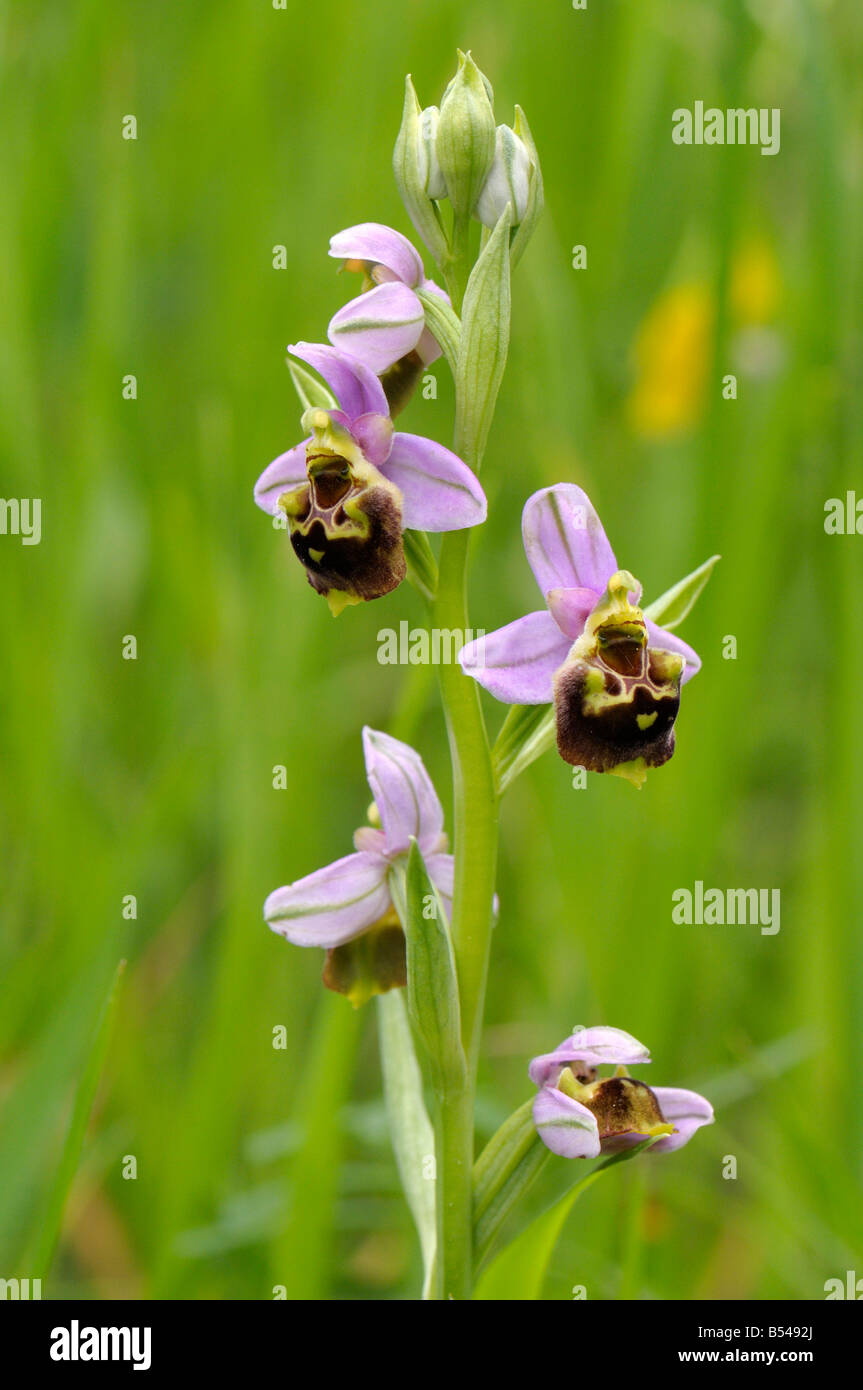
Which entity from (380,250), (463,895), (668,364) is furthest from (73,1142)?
(668,364)

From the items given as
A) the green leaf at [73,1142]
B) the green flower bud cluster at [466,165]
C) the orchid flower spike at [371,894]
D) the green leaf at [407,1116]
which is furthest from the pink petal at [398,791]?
the green flower bud cluster at [466,165]

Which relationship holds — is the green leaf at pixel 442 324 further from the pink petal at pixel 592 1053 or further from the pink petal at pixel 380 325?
the pink petal at pixel 592 1053

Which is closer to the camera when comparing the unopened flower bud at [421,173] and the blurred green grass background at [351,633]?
the unopened flower bud at [421,173]

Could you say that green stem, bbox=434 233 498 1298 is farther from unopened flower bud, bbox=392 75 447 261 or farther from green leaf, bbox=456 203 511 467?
unopened flower bud, bbox=392 75 447 261

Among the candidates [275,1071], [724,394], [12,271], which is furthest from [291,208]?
[275,1071]

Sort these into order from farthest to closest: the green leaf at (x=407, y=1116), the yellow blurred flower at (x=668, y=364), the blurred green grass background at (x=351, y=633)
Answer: the yellow blurred flower at (x=668, y=364) < the blurred green grass background at (x=351, y=633) < the green leaf at (x=407, y=1116)

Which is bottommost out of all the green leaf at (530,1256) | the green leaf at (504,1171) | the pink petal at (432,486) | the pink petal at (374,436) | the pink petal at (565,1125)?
Result: the green leaf at (530,1256)

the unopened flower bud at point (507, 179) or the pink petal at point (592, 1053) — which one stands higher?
the unopened flower bud at point (507, 179)

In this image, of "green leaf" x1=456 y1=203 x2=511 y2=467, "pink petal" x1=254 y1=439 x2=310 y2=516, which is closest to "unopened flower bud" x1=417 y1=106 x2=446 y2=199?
"green leaf" x1=456 y1=203 x2=511 y2=467
